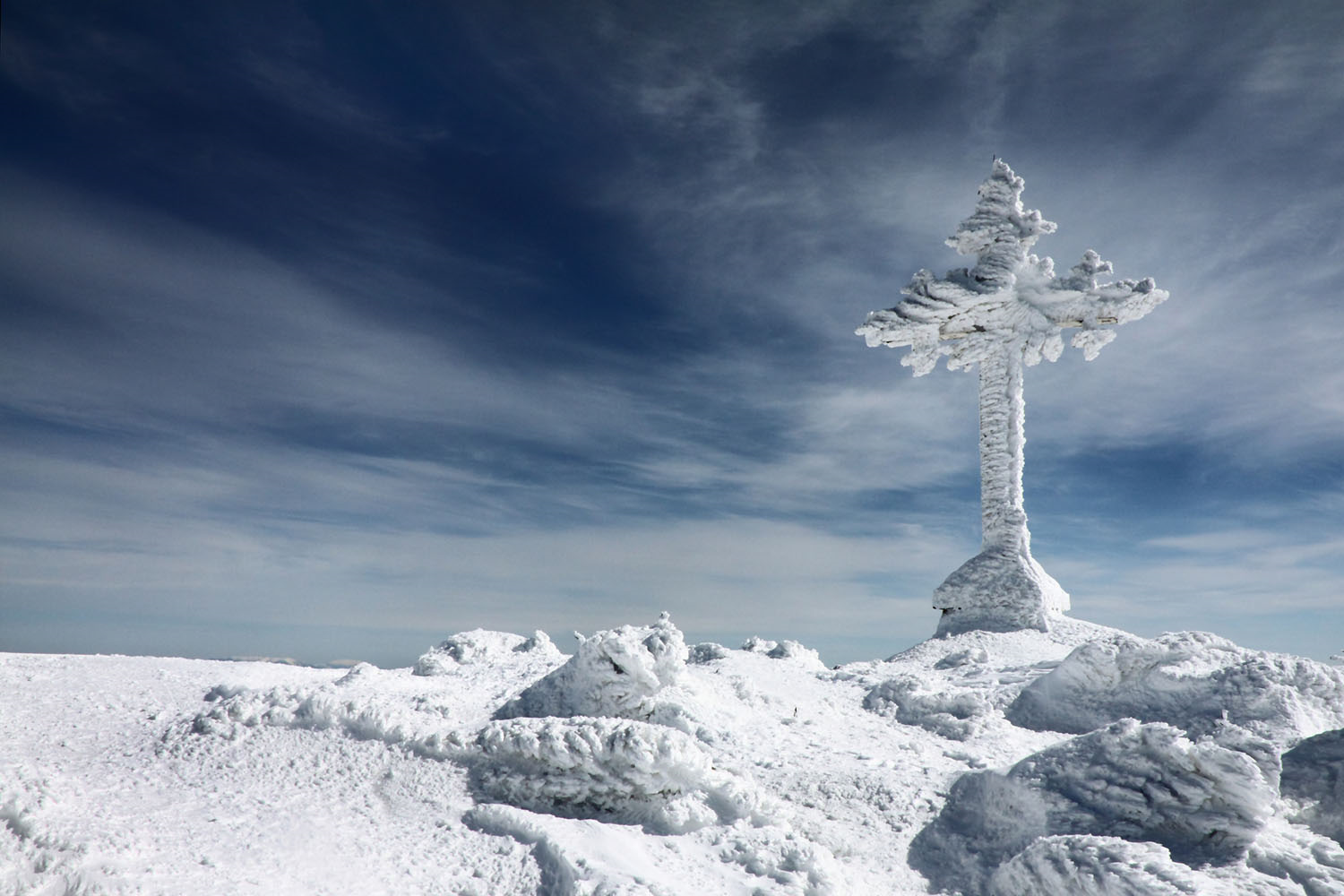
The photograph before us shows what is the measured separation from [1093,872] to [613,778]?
2947mm

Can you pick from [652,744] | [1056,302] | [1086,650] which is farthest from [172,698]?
[1056,302]

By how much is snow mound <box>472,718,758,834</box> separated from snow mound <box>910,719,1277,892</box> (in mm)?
1474

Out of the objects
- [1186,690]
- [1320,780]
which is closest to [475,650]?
[1186,690]

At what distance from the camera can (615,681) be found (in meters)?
6.93

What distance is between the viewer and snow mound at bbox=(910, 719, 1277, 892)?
5.04 meters

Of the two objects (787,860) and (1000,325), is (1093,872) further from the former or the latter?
(1000,325)

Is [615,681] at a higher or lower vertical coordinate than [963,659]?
lower

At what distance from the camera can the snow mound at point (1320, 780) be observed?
5.58m

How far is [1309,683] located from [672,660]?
19.5 ft

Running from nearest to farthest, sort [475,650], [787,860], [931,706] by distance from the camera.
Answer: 1. [787,860]
2. [931,706]
3. [475,650]

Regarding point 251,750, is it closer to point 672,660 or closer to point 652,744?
point 652,744

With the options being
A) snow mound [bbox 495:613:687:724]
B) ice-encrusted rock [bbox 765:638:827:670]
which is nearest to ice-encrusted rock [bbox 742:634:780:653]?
ice-encrusted rock [bbox 765:638:827:670]

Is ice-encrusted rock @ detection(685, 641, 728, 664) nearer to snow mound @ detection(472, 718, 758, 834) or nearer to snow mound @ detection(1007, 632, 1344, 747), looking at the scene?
snow mound @ detection(1007, 632, 1344, 747)

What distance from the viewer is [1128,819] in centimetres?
534
